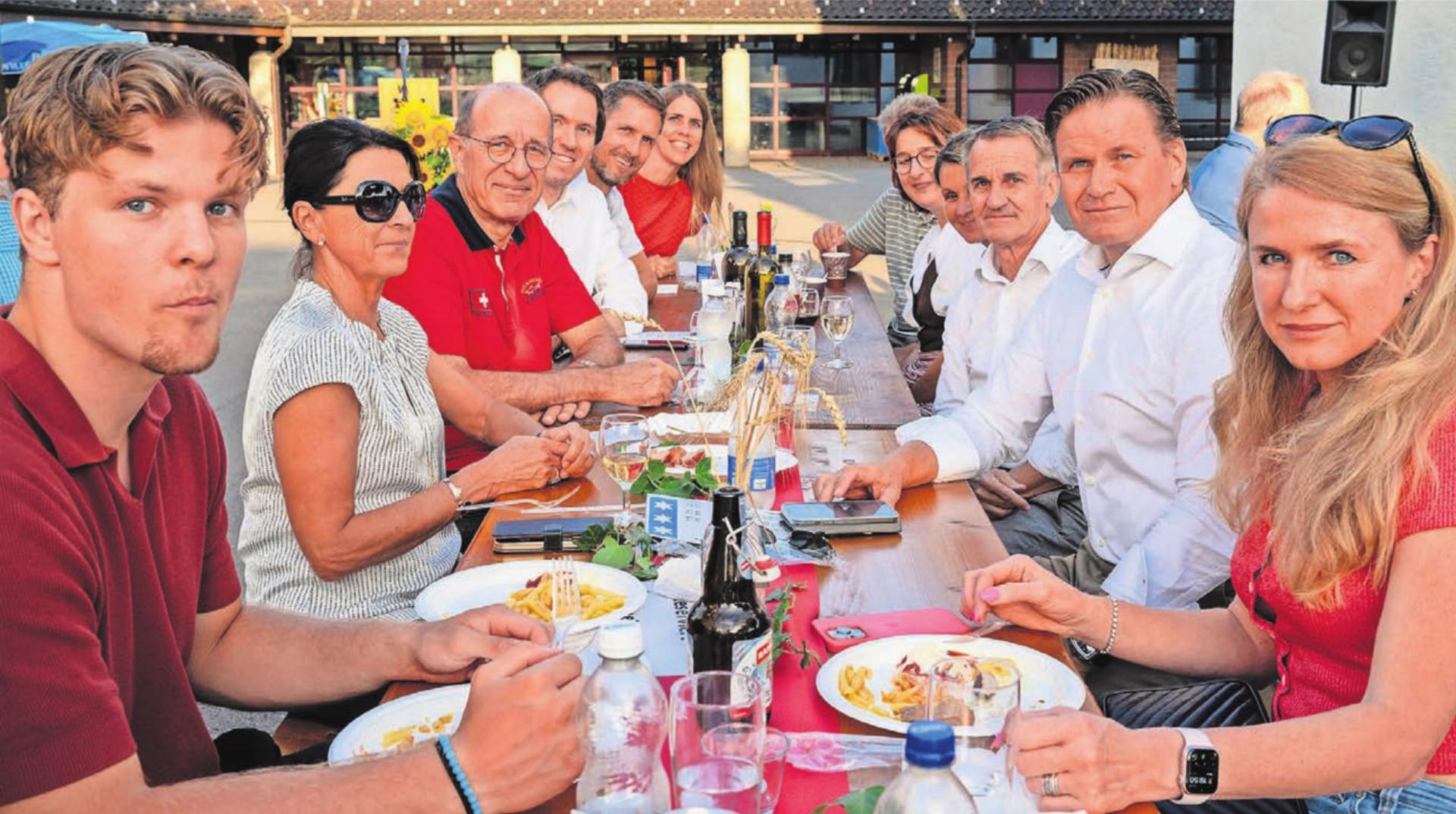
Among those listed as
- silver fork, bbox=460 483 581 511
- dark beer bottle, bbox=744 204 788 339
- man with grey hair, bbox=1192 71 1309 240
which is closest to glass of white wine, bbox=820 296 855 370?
dark beer bottle, bbox=744 204 788 339

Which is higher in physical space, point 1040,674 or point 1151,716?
point 1040,674

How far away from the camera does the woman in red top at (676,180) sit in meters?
7.49

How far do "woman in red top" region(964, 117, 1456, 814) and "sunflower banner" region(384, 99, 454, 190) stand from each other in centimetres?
472

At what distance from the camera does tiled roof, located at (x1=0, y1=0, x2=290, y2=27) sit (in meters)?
21.2

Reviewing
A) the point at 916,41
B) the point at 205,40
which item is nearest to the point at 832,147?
the point at 916,41

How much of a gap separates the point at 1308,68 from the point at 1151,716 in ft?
40.3

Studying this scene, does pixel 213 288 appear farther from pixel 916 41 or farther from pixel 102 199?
pixel 916 41

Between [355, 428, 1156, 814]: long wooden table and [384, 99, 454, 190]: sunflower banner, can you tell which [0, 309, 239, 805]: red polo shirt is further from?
[384, 99, 454, 190]: sunflower banner

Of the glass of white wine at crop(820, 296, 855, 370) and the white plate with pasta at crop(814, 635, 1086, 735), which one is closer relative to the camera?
the white plate with pasta at crop(814, 635, 1086, 735)

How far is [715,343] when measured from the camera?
3.80 m

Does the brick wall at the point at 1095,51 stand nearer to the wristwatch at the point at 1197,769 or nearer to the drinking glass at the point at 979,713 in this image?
the wristwatch at the point at 1197,769

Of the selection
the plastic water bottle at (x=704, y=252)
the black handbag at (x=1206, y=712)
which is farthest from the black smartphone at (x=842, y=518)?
the plastic water bottle at (x=704, y=252)

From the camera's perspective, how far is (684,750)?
1482 mm

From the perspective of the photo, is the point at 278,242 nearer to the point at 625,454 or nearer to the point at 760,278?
the point at 760,278
